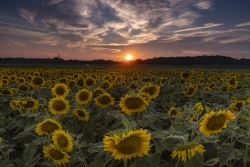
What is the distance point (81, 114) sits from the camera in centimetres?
568

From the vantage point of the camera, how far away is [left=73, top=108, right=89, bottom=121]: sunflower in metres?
5.62

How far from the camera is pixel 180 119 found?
439cm

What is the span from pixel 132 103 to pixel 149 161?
1.66 metres

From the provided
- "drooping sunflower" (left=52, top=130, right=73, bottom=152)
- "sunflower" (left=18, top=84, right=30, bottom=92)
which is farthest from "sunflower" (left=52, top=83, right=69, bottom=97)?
"drooping sunflower" (left=52, top=130, right=73, bottom=152)

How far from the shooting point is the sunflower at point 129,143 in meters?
2.42

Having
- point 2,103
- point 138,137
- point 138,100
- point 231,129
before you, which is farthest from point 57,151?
point 2,103

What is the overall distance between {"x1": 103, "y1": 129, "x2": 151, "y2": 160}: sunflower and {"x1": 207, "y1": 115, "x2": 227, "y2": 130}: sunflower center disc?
91 cm

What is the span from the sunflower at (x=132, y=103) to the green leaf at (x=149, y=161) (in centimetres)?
157

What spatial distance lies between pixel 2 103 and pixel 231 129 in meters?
7.94

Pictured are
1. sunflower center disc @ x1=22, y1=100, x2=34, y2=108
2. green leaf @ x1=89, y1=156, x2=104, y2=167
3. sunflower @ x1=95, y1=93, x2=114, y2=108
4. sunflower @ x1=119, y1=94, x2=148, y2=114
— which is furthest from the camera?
sunflower @ x1=95, y1=93, x2=114, y2=108

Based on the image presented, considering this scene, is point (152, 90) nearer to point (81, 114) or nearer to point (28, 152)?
point (81, 114)

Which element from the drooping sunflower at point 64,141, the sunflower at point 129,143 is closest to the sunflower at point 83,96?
the drooping sunflower at point 64,141

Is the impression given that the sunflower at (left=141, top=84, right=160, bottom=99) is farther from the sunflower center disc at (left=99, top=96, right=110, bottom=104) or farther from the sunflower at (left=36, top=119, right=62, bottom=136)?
the sunflower at (left=36, top=119, right=62, bottom=136)

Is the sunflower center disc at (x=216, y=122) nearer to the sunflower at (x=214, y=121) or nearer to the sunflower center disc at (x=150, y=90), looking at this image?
the sunflower at (x=214, y=121)
